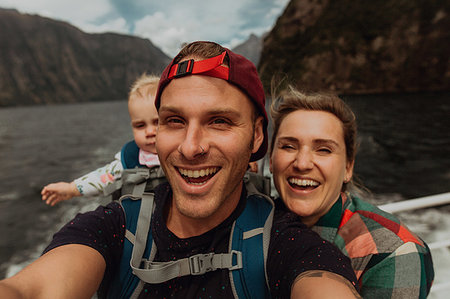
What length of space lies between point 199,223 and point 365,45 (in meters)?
89.7

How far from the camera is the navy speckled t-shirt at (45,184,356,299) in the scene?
4.82 feet

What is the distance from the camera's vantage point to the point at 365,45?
7444 centimetres

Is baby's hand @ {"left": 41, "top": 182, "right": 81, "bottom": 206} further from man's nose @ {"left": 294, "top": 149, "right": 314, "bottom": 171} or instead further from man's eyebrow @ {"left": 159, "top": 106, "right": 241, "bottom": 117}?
man's nose @ {"left": 294, "top": 149, "right": 314, "bottom": 171}

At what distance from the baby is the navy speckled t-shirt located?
56.8 inches

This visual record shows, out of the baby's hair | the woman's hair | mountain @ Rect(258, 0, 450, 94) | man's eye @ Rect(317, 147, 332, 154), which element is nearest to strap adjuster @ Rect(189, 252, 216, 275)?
man's eye @ Rect(317, 147, 332, 154)

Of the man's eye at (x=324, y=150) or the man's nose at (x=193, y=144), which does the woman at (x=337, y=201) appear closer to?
the man's eye at (x=324, y=150)

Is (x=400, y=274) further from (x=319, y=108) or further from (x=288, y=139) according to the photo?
(x=319, y=108)

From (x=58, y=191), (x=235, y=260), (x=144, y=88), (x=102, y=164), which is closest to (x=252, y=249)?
(x=235, y=260)

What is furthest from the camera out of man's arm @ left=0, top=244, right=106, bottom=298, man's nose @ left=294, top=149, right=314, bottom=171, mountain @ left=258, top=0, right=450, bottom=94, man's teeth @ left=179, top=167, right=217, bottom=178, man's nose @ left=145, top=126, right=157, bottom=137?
mountain @ left=258, top=0, right=450, bottom=94

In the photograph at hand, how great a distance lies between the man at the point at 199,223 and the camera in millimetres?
1471

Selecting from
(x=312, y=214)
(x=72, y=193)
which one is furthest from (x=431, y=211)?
(x=72, y=193)

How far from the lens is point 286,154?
90.0 inches

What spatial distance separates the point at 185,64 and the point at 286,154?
1206 mm

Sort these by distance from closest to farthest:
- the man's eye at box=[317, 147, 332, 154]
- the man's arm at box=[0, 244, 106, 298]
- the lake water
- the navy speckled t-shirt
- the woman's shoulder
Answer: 1. the man's arm at box=[0, 244, 106, 298]
2. the navy speckled t-shirt
3. the woman's shoulder
4. the man's eye at box=[317, 147, 332, 154]
5. the lake water
